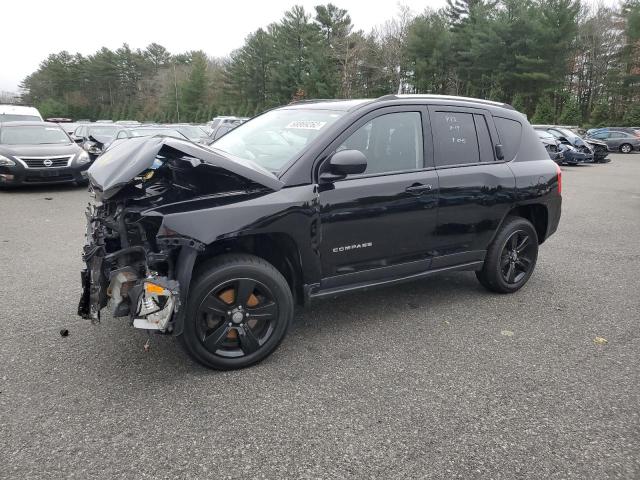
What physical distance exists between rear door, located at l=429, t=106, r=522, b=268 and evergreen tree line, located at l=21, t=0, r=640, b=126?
3226 centimetres

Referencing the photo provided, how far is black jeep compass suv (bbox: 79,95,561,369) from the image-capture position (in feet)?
9.88

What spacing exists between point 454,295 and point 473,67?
41.5 m

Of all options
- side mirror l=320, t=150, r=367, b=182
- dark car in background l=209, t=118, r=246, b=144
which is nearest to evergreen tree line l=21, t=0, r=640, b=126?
dark car in background l=209, t=118, r=246, b=144

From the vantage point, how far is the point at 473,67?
4181 centimetres

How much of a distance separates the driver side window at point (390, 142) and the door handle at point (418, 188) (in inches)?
6.0

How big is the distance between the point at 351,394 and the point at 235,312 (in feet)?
2.94

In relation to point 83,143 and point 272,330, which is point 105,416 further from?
point 83,143

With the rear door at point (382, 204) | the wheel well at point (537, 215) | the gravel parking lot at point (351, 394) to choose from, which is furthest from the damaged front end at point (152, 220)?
the wheel well at point (537, 215)

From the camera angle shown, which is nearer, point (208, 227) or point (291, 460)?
point (291, 460)

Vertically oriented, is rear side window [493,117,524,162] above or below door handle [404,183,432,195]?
above

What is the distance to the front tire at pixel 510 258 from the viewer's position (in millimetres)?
4652

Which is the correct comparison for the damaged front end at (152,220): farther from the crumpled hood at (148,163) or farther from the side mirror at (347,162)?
the side mirror at (347,162)

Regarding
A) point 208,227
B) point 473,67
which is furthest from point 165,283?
point 473,67

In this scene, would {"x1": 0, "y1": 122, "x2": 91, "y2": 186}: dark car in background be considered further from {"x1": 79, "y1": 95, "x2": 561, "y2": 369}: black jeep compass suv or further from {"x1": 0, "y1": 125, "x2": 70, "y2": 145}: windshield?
{"x1": 79, "y1": 95, "x2": 561, "y2": 369}: black jeep compass suv
